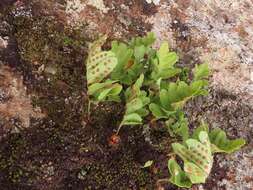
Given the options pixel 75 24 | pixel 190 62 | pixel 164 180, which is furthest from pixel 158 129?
pixel 75 24

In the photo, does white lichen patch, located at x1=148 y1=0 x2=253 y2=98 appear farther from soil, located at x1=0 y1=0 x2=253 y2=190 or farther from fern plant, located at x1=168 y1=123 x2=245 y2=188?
fern plant, located at x1=168 y1=123 x2=245 y2=188

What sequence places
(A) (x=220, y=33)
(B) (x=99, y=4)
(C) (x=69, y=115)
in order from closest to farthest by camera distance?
(C) (x=69, y=115), (B) (x=99, y=4), (A) (x=220, y=33)

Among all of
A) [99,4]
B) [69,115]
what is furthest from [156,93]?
[99,4]

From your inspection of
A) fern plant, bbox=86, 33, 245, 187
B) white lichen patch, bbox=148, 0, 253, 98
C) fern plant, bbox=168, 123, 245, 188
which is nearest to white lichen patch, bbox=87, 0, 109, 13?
white lichen patch, bbox=148, 0, 253, 98

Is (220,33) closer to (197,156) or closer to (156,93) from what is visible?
(156,93)

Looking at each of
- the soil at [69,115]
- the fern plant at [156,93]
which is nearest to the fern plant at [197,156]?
the fern plant at [156,93]

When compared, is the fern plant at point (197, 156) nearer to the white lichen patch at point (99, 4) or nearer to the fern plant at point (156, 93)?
the fern plant at point (156, 93)

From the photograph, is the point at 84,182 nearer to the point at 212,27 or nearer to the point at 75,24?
the point at 75,24

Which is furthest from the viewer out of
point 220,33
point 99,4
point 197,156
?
point 220,33
